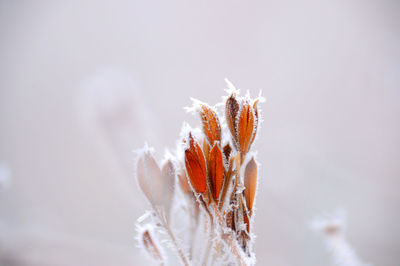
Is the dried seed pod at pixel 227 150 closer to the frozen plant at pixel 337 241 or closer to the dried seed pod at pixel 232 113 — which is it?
the dried seed pod at pixel 232 113

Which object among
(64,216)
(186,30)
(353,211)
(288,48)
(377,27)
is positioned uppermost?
(186,30)

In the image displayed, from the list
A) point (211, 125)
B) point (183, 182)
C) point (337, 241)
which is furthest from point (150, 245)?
point (337, 241)

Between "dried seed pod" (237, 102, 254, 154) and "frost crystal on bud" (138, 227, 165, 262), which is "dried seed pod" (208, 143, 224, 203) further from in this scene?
"frost crystal on bud" (138, 227, 165, 262)

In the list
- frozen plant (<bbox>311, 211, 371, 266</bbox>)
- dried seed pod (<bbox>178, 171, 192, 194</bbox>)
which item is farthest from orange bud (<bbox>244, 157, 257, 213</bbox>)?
frozen plant (<bbox>311, 211, 371, 266</bbox>)

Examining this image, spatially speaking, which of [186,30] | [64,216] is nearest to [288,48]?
[186,30]

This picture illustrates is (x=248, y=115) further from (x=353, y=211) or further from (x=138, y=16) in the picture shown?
(x=138, y=16)

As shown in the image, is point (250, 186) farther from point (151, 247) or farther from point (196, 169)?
point (151, 247)
